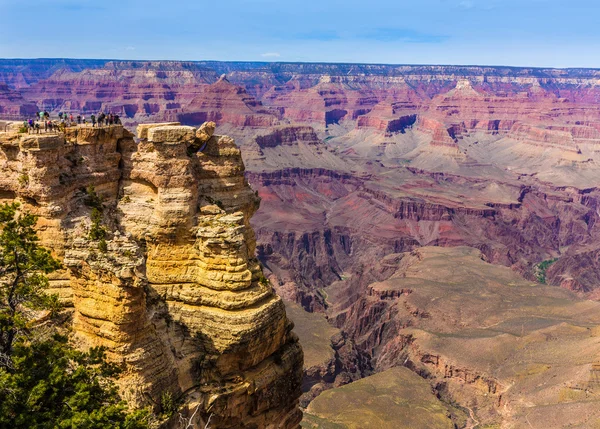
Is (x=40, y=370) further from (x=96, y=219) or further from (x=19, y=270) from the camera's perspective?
(x=96, y=219)

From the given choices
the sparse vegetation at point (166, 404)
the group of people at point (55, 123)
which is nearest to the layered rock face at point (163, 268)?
the sparse vegetation at point (166, 404)

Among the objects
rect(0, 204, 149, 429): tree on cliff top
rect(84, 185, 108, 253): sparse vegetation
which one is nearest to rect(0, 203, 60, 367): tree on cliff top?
rect(0, 204, 149, 429): tree on cliff top

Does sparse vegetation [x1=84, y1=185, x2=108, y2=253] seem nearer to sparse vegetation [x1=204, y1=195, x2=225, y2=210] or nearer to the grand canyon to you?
the grand canyon

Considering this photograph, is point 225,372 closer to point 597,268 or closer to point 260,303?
point 260,303

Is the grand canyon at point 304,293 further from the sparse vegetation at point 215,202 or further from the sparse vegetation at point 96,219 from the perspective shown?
the sparse vegetation at point 96,219

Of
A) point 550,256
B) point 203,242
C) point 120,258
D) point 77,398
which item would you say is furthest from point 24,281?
point 550,256

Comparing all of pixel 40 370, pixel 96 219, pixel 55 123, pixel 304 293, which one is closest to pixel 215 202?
pixel 96 219
